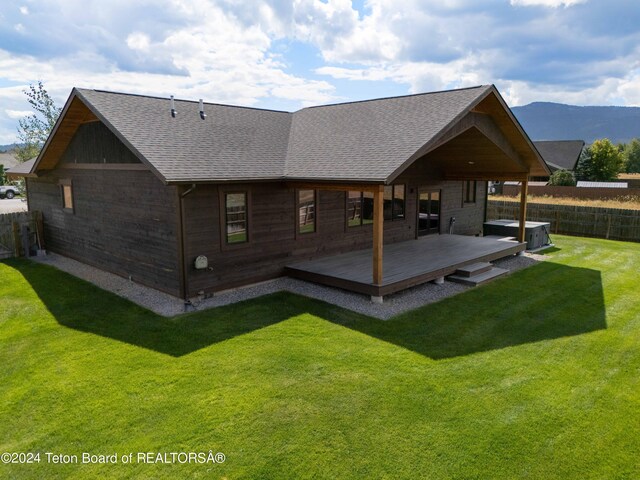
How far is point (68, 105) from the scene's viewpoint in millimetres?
11219

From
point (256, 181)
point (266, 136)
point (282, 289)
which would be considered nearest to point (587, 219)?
point (266, 136)

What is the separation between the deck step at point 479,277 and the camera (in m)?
11.4

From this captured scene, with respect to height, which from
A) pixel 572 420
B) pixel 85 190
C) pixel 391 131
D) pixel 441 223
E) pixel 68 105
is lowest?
pixel 572 420

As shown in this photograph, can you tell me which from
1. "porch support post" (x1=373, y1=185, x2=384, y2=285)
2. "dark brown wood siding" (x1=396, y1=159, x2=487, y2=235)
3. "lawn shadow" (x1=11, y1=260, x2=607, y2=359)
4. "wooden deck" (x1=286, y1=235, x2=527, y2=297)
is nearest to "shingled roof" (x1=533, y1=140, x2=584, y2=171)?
"dark brown wood siding" (x1=396, y1=159, x2=487, y2=235)

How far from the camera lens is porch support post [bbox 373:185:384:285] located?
9.20 metres

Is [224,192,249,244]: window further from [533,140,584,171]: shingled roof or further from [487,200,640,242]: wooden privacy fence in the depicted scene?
[533,140,584,171]: shingled roof

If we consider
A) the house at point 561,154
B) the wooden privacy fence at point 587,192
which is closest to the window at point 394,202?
the wooden privacy fence at point 587,192

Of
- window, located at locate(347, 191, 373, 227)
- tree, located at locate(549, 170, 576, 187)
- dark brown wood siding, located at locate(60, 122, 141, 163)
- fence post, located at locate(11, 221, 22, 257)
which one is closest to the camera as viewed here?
dark brown wood siding, located at locate(60, 122, 141, 163)

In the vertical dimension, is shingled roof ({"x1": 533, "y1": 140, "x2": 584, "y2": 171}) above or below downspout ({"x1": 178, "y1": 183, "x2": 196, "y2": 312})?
above

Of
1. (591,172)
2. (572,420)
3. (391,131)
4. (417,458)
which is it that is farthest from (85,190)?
(591,172)

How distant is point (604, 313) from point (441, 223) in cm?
769

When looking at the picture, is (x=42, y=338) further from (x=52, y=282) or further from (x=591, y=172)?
(x=591, y=172)

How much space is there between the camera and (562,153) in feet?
161

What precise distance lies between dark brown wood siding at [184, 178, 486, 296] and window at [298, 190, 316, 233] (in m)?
0.15
